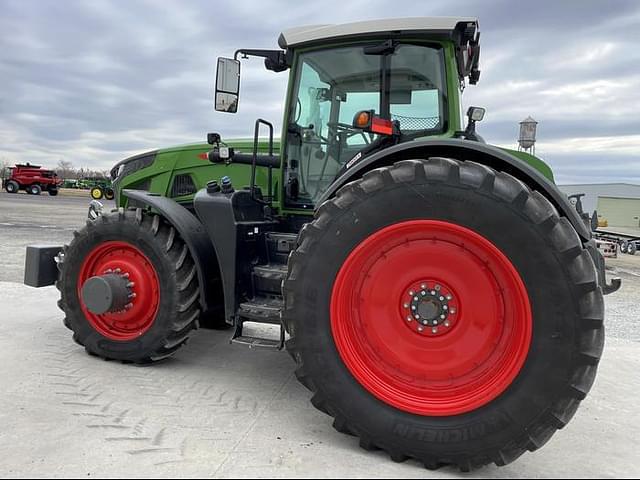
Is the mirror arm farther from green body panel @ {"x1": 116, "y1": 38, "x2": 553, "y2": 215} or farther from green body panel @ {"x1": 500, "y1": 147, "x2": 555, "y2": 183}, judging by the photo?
green body panel @ {"x1": 500, "y1": 147, "x2": 555, "y2": 183}

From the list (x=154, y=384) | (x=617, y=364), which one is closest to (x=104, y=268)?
(x=154, y=384)

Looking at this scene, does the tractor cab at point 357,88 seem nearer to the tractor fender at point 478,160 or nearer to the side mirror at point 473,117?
the side mirror at point 473,117

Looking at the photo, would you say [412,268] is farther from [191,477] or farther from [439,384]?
[191,477]

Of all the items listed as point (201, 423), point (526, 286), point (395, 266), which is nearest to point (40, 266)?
point (201, 423)

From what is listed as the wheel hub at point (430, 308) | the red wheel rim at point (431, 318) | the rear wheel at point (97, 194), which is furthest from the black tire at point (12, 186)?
the wheel hub at point (430, 308)

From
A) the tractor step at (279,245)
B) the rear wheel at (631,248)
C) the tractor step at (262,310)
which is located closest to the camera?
the tractor step at (262,310)

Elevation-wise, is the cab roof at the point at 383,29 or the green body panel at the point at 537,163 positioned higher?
the cab roof at the point at 383,29

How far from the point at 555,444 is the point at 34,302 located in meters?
5.49

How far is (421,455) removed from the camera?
2422 millimetres

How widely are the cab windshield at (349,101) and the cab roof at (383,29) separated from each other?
0.09 meters

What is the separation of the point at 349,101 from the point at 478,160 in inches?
43.3

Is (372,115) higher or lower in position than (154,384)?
higher

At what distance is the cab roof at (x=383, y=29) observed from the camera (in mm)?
3158

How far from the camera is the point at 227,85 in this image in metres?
3.65
